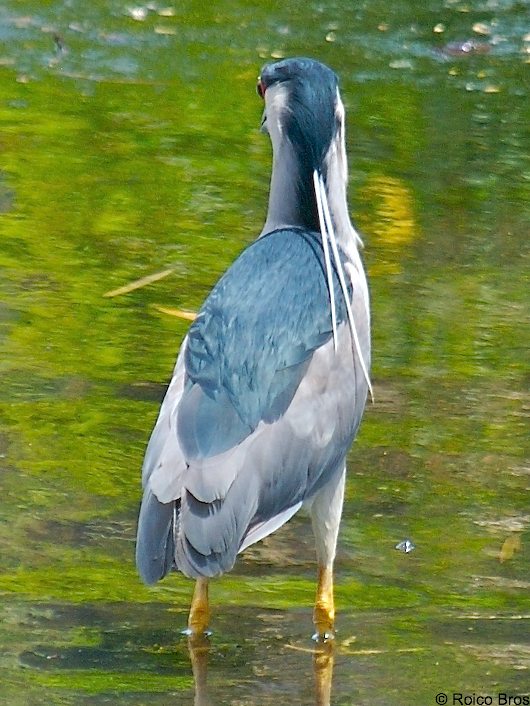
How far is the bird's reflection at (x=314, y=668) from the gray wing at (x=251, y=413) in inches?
13.4

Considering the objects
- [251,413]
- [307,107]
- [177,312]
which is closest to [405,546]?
[251,413]

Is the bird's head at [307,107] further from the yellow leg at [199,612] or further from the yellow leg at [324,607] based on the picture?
the yellow leg at [199,612]

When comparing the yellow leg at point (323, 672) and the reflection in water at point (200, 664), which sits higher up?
the reflection in water at point (200, 664)

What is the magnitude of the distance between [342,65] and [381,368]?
4.66m

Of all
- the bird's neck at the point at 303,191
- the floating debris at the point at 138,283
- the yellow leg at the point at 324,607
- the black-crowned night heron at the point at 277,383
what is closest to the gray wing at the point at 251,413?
the black-crowned night heron at the point at 277,383

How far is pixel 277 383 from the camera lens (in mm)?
4406

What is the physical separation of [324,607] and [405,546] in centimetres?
50

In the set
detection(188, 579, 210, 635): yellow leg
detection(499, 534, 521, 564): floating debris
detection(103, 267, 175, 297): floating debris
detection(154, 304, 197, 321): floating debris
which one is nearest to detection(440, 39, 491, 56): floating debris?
detection(103, 267, 175, 297): floating debris

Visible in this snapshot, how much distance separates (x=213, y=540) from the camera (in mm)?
3994

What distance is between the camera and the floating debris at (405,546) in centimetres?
489

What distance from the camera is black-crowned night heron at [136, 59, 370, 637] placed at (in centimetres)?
406

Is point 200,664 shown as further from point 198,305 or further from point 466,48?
point 466,48

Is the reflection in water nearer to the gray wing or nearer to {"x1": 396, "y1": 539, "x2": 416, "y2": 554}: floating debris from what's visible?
the gray wing

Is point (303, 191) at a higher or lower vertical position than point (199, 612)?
higher
